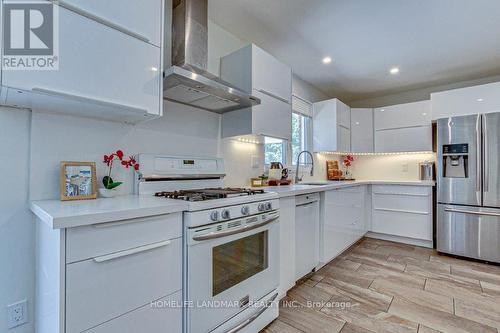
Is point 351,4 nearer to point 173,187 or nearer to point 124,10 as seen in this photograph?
point 124,10

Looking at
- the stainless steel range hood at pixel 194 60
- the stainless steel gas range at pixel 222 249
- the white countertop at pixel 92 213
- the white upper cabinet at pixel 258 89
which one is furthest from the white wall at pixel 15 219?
the white upper cabinet at pixel 258 89

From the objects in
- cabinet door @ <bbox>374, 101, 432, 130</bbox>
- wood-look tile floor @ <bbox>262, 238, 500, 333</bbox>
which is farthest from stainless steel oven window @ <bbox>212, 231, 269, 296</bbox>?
cabinet door @ <bbox>374, 101, 432, 130</bbox>

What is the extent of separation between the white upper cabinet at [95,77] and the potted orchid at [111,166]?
0.26 metres

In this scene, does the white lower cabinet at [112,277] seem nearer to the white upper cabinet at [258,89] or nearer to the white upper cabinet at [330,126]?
the white upper cabinet at [258,89]

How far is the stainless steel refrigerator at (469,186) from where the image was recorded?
2.79m

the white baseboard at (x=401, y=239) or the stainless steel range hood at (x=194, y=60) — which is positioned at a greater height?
the stainless steel range hood at (x=194, y=60)

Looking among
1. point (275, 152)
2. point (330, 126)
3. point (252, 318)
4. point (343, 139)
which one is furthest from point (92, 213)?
point (343, 139)

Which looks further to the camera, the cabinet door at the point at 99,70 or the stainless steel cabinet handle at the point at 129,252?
the cabinet door at the point at 99,70

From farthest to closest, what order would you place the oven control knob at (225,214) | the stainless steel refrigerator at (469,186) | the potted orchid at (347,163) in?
the potted orchid at (347,163), the stainless steel refrigerator at (469,186), the oven control knob at (225,214)

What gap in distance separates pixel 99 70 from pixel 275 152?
7.04 feet

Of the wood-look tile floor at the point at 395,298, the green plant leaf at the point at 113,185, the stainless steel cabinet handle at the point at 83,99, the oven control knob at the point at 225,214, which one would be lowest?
the wood-look tile floor at the point at 395,298

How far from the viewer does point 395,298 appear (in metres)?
2.05

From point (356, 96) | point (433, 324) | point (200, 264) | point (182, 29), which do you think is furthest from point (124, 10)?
point (356, 96)

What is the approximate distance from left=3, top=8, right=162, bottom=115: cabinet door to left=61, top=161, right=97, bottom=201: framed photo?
1.53 ft
